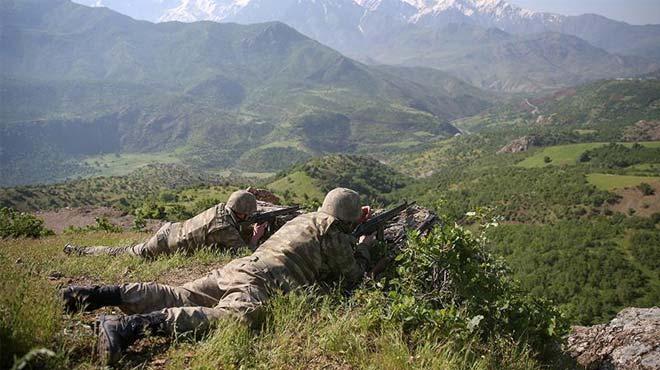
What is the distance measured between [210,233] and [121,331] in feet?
15.8

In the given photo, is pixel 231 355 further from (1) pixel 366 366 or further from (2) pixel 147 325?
(1) pixel 366 366

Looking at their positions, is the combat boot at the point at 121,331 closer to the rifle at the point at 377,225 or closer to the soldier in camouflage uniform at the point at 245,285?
the soldier in camouflage uniform at the point at 245,285

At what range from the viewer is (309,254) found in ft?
19.1

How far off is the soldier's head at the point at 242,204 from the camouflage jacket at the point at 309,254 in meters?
2.72

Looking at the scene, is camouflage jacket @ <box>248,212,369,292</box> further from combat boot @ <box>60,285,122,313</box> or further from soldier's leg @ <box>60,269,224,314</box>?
combat boot @ <box>60,285,122,313</box>

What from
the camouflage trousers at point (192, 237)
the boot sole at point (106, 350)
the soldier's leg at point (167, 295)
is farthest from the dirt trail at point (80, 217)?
the boot sole at point (106, 350)

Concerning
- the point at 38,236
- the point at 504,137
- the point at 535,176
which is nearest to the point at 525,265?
the point at 535,176

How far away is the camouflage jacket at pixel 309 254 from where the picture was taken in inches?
215

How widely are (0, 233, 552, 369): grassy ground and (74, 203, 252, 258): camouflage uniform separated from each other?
3830 mm

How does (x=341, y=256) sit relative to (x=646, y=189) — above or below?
above

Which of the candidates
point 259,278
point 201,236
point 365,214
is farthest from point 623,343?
point 201,236

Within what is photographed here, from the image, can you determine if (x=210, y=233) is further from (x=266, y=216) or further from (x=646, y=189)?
(x=646, y=189)

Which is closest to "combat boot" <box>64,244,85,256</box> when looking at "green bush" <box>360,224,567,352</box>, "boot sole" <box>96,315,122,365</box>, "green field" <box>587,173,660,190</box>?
"boot sole" <box>96,315,122,365</box>

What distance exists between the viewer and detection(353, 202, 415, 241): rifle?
7.04 meters
